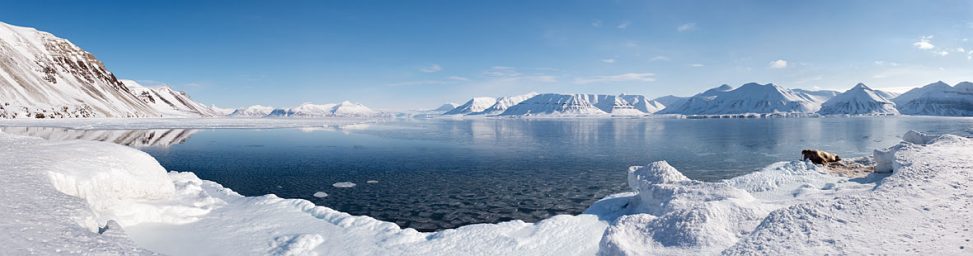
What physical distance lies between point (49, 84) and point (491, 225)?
194029 millimetres

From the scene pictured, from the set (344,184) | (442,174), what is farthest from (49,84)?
(442,174)

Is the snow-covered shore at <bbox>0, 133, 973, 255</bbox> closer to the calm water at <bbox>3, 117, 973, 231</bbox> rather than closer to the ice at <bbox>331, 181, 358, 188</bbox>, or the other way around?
the calm water at <bbox>3, 117, 973, 231</bbox>

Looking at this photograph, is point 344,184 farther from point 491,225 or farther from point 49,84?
point 49,84

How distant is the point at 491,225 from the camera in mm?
13914

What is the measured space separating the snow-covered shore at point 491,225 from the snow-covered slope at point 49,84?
13822 cm

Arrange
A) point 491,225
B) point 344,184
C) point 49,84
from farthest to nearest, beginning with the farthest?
point 49,84 → point 344,184 → point 491,225

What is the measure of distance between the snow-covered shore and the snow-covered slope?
453 ft

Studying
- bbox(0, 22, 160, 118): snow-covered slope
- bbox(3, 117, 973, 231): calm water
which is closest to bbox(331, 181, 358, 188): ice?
bbox(3, 117, 973, 231): calm water

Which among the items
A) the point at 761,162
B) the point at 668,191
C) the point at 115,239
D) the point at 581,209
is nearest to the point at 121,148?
the point at 115,239

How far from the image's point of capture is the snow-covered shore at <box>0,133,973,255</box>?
7.95m

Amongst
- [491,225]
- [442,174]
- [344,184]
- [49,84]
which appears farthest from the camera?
[49,84]

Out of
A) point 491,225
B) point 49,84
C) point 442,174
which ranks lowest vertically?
point 442,174

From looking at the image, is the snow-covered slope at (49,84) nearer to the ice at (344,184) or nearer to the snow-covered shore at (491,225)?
the ice at (344,184)

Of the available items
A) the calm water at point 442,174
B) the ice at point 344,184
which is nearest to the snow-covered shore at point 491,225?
the calm water at point 442,174
